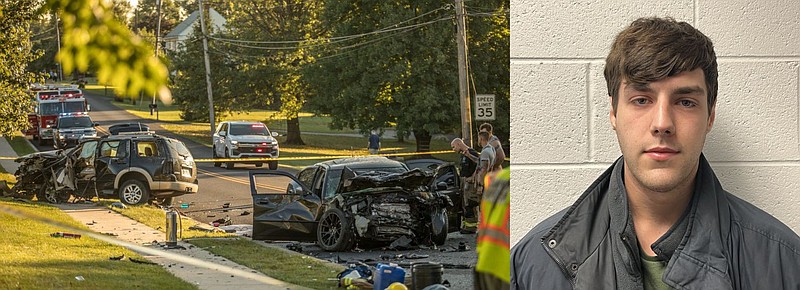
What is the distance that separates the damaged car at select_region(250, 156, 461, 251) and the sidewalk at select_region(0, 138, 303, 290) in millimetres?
870

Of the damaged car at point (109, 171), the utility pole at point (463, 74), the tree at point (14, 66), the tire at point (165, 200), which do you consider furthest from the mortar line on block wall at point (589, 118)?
the tire at point (165, 200)

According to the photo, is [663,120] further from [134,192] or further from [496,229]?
[134,192]

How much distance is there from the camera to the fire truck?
22.6m

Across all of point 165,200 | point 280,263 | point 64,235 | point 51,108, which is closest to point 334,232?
point 280,263

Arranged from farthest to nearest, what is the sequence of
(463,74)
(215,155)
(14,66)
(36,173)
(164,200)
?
(215,155)
(164,200)
(36,173)
(463,74)
(14,66)

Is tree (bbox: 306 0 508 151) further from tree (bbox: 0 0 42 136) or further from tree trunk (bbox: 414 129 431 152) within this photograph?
tree (bbox: 0 0 42 136)

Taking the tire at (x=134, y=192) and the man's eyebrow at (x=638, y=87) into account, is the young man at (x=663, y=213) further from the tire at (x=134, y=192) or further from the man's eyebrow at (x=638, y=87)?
the tire at (x=134, y=192)

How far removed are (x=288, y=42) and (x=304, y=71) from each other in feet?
7.22

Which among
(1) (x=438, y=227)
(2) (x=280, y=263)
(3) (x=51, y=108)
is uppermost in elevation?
(3) (x=51, y=108)

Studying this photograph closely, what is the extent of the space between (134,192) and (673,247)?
18.6m

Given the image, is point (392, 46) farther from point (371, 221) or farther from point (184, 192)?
point (371, 221)

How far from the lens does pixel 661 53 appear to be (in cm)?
186

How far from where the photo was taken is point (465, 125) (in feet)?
63.0

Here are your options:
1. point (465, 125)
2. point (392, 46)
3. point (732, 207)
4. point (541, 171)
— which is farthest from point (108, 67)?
point (392, 46)
